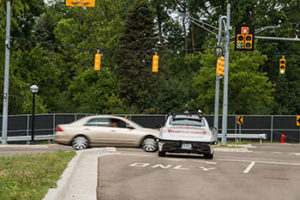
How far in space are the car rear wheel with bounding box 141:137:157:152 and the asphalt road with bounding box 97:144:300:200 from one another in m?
4.05

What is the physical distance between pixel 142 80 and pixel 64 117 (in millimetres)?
13736

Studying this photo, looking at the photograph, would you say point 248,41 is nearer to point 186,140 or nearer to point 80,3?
point 80,3

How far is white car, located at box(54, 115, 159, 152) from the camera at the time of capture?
22.6 metres

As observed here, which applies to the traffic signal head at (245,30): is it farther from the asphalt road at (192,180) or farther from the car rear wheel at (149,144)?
the asphalt road at (192,180)

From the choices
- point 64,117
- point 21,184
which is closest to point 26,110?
point 64,117

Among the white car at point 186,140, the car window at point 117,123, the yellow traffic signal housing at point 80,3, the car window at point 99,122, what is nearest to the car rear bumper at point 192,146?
the white car at point 186,140

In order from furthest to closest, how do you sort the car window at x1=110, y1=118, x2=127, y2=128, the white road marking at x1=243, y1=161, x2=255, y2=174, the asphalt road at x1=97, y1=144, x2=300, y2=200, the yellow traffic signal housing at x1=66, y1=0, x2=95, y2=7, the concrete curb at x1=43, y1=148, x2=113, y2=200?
1. the yellow traffic signal housing at x1=66, y1=0, x2=95, y2=7
2. the car window at x1=110, y1=118, x2=127, y2=128
3. the white road marking at x1=243, y1=161, x2=255, y2=174
4. the asphalt road at x1=97, y1=144, x2=300, y2=200
5. the concrete curb at x1=43, y1=148, x2=113, y2=200

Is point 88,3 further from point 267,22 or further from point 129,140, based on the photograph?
point 267,22

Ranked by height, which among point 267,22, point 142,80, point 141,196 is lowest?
point 141,196

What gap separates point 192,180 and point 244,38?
15.2 meters

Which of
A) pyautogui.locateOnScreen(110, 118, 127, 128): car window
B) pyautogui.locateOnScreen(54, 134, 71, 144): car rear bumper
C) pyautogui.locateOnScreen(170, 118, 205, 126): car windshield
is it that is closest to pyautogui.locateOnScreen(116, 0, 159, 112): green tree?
pyautogui.locateOnScreen(110, 118, 127, 128): car window

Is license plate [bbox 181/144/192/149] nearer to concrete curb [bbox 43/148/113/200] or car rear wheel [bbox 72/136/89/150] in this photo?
concrete curb [bbox 43/148/113/200]

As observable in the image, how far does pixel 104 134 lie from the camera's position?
2261 cm

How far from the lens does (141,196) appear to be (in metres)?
10.5
